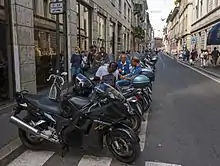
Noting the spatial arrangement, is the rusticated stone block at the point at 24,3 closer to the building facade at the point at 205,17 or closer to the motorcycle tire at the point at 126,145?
the motorcycle tire at the point at 126,145

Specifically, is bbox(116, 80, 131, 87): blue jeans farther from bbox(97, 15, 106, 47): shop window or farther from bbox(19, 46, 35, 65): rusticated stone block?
bbox(97, 15, 106, 47): shop window

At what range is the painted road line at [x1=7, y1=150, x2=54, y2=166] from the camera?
170 inches

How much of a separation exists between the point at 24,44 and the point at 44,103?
417cm

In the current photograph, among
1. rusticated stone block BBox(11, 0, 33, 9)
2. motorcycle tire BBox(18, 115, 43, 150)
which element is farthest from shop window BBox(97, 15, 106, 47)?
motorcycle tire BBox(18, 115, 43, 150)

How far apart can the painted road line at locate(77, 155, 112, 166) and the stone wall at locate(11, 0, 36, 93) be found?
4.30 metres

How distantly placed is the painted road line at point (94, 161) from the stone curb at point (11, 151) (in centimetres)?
113

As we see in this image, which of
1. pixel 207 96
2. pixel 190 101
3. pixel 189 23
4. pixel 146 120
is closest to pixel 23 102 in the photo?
pixel 146 120

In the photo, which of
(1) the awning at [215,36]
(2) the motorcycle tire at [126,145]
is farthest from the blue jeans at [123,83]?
(1) the awning at [215,36]

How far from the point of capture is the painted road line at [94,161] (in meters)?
4.27

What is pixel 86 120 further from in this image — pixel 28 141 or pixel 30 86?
pixel 30 86

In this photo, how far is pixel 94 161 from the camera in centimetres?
438

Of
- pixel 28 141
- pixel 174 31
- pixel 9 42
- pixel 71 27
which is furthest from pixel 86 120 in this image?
pixel 174 31

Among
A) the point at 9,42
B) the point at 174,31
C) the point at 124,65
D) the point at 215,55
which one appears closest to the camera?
the point at 9,42

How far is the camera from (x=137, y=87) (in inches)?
247
